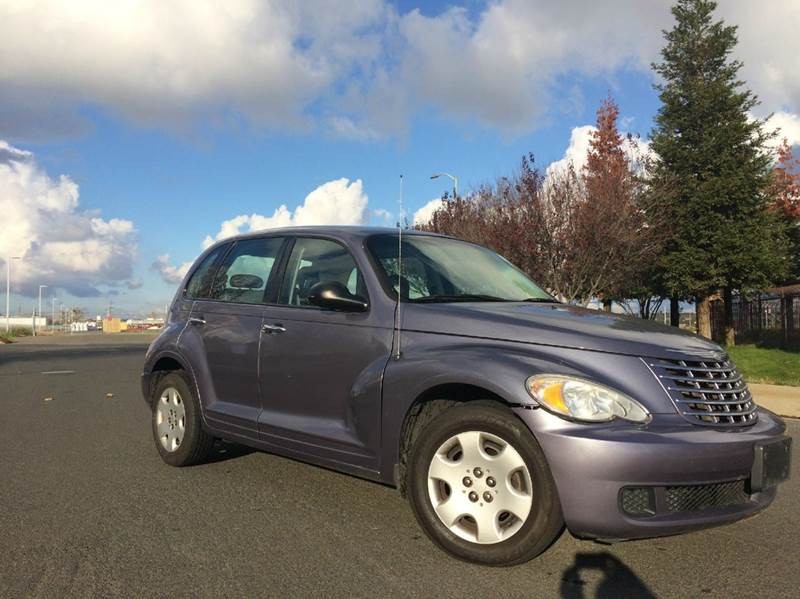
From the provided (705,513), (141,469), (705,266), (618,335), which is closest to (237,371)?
(141,469)

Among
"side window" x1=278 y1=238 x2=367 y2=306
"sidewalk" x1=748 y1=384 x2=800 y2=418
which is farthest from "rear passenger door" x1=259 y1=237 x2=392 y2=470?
"sidewalk" x1=748 y1=384 x2=800 y2=418

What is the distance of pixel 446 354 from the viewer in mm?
3623

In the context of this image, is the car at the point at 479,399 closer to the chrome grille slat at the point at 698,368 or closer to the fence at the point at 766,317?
the chrome grille slat at the point at 698,368

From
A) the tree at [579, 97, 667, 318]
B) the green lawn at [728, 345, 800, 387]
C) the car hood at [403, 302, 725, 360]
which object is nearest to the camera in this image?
the car hood at [403, 302, 725, 360]

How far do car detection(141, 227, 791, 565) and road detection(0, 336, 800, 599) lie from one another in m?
0.31

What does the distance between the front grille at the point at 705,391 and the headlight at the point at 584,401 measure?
0.74ft

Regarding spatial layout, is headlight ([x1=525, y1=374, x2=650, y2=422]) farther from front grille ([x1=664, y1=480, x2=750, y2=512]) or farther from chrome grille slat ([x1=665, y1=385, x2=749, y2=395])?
front grille ([x1=664, y1=480, x2=750, y2=512])

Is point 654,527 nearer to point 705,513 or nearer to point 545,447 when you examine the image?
point 705,513

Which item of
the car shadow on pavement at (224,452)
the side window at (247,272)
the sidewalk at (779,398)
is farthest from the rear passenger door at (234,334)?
the sidewalk at (779,398)

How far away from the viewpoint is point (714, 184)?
2188 centimetres

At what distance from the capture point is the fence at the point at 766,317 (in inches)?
804

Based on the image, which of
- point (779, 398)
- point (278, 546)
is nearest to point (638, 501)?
point (278, 546)

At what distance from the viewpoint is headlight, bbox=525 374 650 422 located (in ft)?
10.3

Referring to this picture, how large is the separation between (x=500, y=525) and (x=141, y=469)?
10.8ft
